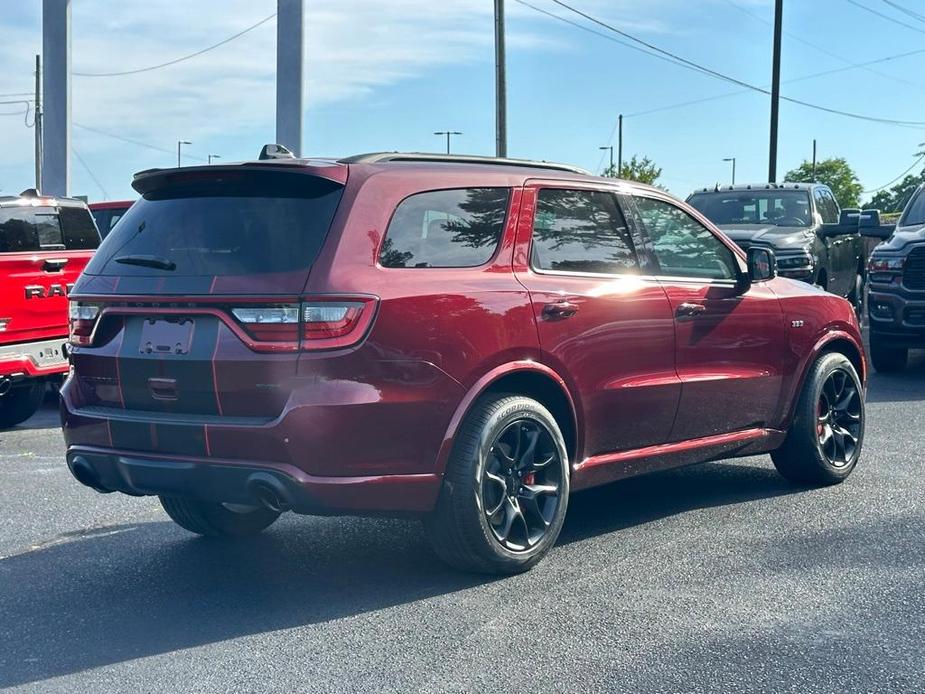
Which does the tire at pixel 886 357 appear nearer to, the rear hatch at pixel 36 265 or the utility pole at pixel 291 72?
the rear hatch at pixel 36 265

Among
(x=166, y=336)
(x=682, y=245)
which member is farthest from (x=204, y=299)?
(x=682, y=245)

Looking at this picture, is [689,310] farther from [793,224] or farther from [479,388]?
[793,224]

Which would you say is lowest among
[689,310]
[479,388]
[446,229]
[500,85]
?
[479,388]

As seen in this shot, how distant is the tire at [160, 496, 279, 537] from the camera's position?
5965 millimetres

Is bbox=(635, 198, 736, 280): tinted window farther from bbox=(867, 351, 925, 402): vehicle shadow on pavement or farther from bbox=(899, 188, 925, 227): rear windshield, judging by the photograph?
bbox=(899, 188, 925, 227): rear windshield

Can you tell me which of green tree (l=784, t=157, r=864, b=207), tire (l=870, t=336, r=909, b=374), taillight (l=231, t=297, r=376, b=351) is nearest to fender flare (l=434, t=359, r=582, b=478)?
taillight (l=231, t=297, r=376, b=351)

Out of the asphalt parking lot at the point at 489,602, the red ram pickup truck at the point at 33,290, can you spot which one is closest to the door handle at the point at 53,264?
the red ram pickup truck at the point at 33,290

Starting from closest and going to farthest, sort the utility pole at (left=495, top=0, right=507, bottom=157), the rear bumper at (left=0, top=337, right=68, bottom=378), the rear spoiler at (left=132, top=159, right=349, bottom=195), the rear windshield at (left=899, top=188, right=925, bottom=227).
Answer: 1. the rear spoiler at (left=132, top=159, right=349, bottom=195)
2. the rear bumper at (left=0, top=337, right=68, bottom=378)
3. the rear windshield at (left=899, top=188, right=925, bottom=227)
4. the utility pole at (left=495, top=0, right=507, bottom=157)

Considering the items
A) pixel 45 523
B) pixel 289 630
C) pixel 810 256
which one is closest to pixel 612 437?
pixel 289 630

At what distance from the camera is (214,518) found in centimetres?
604

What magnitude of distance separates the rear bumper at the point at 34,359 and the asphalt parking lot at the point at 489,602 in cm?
316

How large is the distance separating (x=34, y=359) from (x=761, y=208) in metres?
9.43

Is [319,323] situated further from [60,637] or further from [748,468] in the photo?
[748,468]

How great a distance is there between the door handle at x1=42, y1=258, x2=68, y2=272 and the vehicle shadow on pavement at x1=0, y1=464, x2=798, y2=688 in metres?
4.63
